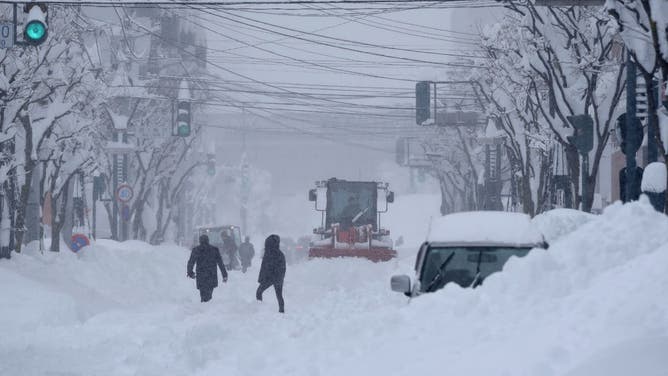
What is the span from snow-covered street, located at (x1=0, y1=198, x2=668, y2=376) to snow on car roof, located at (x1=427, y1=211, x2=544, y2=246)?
26.7 inches

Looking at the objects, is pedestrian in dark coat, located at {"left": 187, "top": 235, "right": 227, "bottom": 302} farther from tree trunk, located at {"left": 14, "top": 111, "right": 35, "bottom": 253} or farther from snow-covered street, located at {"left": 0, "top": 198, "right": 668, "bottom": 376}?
tree trunk, located at {"left": 14, "top": 111, "right": 35, "bottom": 253}

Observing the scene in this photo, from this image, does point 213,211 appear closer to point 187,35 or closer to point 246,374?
point 187,35

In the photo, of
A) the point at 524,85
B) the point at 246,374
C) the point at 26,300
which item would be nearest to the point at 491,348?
the point at 246,374

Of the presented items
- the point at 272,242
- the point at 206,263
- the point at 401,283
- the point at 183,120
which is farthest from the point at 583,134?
the point at 183,120

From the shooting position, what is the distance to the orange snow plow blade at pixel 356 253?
29656mm

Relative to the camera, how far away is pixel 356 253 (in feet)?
97.4

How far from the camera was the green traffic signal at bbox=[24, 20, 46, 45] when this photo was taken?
594 inches

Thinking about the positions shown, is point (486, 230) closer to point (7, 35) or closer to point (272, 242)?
point (272, 242)

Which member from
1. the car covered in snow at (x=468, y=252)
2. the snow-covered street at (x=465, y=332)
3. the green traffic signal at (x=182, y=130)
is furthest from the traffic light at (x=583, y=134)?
the green traffic signal at (x=182, y=130)

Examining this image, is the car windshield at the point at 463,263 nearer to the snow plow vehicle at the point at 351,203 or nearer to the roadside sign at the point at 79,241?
the roadside sign at the point at 79,241

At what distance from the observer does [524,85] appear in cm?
2716

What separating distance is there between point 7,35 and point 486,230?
9853 mm

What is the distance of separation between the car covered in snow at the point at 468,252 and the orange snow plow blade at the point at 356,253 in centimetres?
1836

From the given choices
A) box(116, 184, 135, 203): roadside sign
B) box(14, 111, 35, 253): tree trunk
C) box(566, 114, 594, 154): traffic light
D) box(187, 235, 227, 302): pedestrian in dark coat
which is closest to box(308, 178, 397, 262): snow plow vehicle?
box(116, 184, 135, 203): roadside sign
